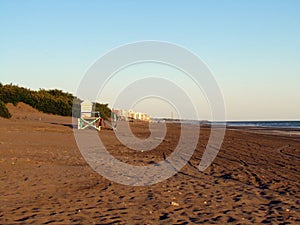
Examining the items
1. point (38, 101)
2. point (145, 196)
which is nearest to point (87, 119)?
point (38, 101)

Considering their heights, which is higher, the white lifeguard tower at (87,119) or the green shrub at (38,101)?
the green shrub at (38,101)

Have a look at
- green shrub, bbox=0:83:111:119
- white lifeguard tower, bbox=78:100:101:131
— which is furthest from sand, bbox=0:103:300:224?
green shrub, bbox=0:83:111:119

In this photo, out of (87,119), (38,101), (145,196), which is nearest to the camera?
(145,196)

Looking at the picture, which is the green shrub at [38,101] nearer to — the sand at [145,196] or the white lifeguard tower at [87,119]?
the white lifeguard tower at [87,119]

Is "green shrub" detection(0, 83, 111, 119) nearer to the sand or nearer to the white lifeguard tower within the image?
the white lifeguard tower

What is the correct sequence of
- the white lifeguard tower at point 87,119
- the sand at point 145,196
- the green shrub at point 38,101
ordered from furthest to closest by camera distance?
the green shrub at point 38,101
the white lifeguard tower at point 87,119
the sand at point 145,196

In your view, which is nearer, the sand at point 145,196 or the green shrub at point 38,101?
→ the sand at point 145,196

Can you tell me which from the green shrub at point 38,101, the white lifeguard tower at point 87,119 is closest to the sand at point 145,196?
the white lifeguard tower at point 87,119

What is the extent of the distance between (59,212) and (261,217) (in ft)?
11.6

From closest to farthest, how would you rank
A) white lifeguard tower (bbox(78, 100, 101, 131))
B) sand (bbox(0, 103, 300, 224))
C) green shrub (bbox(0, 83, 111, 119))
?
1. sand (bbox(0, 103, 300, 224))
2. white lifeguard tower (bbox(78, 100, 101, 131))
3. green shrub (bbox(0, 83, 111, 119))

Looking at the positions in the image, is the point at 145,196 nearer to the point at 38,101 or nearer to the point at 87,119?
the point at 87,119

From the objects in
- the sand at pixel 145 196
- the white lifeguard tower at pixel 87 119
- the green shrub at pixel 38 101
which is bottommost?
the sand at pixel 145 196

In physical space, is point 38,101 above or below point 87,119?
above

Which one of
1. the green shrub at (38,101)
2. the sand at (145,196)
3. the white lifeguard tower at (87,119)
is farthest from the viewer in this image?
the green shrub at (38,101)
